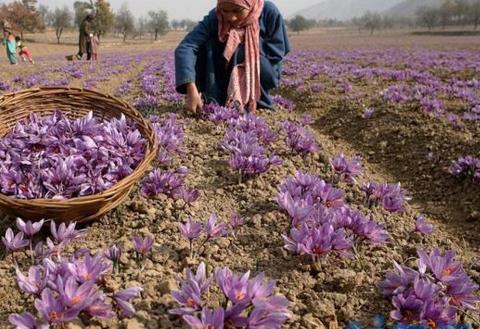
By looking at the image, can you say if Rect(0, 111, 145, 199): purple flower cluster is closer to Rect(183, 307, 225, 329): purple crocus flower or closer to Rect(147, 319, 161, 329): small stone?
Rect(147, 319, 161, 329): small stone

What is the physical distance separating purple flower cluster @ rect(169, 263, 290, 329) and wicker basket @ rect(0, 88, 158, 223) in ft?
2.46

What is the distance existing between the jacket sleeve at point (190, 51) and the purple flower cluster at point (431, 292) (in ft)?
11.6

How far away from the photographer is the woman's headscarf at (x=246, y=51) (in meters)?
5.23

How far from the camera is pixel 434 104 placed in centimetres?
711

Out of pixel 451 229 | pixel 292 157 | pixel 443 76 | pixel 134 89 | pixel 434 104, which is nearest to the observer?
pixel 451 229

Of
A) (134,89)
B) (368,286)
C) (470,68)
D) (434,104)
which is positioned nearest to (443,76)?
(470,68)

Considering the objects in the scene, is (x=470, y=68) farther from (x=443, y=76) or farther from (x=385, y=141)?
(x=385, y=141)

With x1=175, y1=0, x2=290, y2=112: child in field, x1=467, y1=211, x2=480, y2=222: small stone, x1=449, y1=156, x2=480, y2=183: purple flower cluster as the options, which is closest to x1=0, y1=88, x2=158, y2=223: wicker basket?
x1=175, y1=0, x2=290, y2=112: child in field

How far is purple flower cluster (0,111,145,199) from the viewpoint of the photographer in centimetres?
253

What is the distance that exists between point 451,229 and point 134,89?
7.63 meters

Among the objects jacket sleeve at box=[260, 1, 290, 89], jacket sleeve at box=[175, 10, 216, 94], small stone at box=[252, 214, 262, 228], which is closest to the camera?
A: small stone at box=[252, 214, 262, 228]

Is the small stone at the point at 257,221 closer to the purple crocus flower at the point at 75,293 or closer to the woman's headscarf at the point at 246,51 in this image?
the purple crocus flower at the point at 75,293

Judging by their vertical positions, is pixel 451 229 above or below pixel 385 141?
below

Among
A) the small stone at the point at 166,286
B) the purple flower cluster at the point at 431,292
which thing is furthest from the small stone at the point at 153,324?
the purple flower cluster at the point at 431,292
